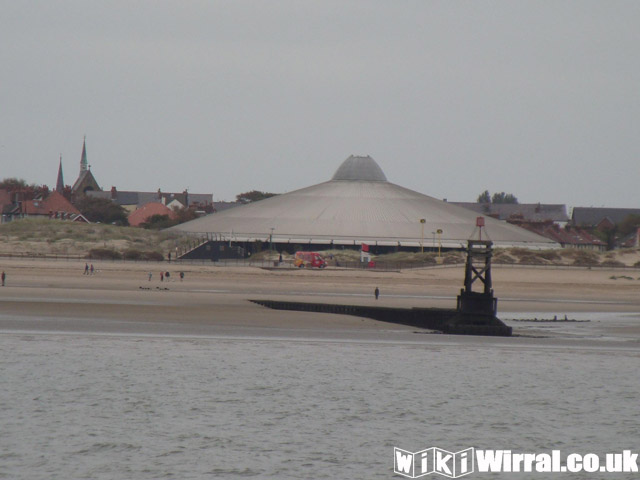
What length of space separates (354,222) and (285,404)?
111794 mm

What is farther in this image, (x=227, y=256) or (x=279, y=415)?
(x=227, y=256)

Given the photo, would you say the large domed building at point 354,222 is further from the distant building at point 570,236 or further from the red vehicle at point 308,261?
the red vehicle at point 308,261

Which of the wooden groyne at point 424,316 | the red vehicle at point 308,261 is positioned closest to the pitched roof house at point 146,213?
the red vehicle at point 308,261

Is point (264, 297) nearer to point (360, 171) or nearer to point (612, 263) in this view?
point (612, 263)

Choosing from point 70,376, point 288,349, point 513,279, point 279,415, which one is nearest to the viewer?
point 279,415

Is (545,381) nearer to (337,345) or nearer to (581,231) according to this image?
(337,345)

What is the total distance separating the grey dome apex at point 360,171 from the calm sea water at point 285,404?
138144 mm

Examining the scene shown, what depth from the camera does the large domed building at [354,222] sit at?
126 metres

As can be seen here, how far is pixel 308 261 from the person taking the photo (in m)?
87.6

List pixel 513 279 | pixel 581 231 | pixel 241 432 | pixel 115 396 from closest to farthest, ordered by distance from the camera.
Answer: pixel 241 432 < pixel 115 396 < pixel 513 279 < pixel 581 231

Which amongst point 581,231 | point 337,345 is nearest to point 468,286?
point 337,345

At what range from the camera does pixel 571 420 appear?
1001 inches

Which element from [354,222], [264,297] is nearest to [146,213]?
[354,222]

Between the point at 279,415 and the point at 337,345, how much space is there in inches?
425
